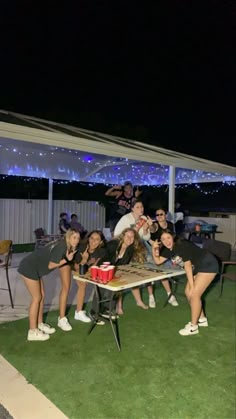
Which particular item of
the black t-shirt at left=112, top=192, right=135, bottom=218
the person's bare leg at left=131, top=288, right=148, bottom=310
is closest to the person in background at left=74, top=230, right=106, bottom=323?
the person's bare leg at left=131, top=288, right=148, bottom=310

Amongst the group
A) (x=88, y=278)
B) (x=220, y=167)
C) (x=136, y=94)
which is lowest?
(x=88, y=278)

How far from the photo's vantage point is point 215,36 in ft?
30.3

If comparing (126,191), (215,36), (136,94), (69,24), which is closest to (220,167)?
(126,191)

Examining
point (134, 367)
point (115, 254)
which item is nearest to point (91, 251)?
point (115, 254)

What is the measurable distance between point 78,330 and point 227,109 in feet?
53.8

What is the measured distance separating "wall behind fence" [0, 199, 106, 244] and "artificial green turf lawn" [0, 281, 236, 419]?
5.72m

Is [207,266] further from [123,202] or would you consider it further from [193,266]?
[123,202]

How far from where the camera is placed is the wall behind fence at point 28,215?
9070 millimetres

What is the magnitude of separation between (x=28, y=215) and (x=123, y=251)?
6.38 metres

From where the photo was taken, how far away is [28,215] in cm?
952

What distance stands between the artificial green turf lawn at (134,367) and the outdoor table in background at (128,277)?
24cm

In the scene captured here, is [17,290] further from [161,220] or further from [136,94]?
[136,94]

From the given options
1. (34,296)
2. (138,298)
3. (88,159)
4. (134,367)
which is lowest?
(134,367)

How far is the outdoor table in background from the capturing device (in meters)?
2.89
